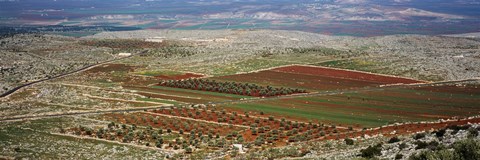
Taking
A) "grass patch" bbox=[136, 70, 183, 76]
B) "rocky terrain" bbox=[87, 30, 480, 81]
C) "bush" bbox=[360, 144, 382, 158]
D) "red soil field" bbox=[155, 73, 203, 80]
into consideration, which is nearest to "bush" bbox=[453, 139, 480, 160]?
"bush" bbox=[360, 144, 382, 158]

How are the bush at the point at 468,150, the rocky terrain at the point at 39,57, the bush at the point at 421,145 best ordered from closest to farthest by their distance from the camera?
the bush at the point at 468,150 < the bush at the point at 421,145 < the rocky terrain at the point at 39,57

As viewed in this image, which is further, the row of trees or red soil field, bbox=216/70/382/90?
red soil field, bbox=216/70/382/90

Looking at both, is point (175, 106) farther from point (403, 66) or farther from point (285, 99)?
point (403, 66)

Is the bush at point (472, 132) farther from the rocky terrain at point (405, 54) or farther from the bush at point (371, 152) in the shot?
the rocky terrain at point (405, 54)

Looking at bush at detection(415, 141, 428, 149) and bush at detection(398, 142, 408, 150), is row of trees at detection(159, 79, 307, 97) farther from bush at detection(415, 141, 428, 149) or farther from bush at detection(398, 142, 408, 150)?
bush at detection(415, 141, 428, 149)

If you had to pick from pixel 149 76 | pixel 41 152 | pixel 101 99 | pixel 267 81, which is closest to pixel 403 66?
pixel 267 81

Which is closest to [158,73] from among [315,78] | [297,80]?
[297,80]

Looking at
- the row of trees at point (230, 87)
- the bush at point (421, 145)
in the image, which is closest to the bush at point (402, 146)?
the bush at point (421, 145)
